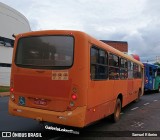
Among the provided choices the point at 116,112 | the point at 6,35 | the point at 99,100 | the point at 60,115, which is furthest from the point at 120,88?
the point at 6,35

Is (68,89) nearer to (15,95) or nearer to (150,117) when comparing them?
(15,95)

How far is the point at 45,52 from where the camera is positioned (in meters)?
7.71

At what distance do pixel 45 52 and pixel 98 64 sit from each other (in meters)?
1.53

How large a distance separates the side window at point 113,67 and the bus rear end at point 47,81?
2.34m

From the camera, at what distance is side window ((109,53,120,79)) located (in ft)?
30.7

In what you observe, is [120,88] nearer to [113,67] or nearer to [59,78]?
[113,67]

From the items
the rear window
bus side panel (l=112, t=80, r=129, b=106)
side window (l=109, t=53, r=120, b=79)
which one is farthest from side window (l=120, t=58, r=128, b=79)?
the rear window

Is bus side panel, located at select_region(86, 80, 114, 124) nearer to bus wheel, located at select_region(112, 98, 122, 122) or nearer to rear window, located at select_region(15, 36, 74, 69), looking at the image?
bus wheel, located at select_region(112, 98, 122, 122)

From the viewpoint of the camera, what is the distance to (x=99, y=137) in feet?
26.9

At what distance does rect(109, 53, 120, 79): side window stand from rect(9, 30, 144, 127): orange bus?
0.75 metres

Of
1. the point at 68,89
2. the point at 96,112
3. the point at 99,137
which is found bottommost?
the point at 99,137

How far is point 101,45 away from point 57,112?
248cm

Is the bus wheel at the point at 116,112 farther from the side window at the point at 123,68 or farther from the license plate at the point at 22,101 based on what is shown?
the license plate at the point at 22,101

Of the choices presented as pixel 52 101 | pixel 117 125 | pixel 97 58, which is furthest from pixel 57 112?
pixel 117 125
